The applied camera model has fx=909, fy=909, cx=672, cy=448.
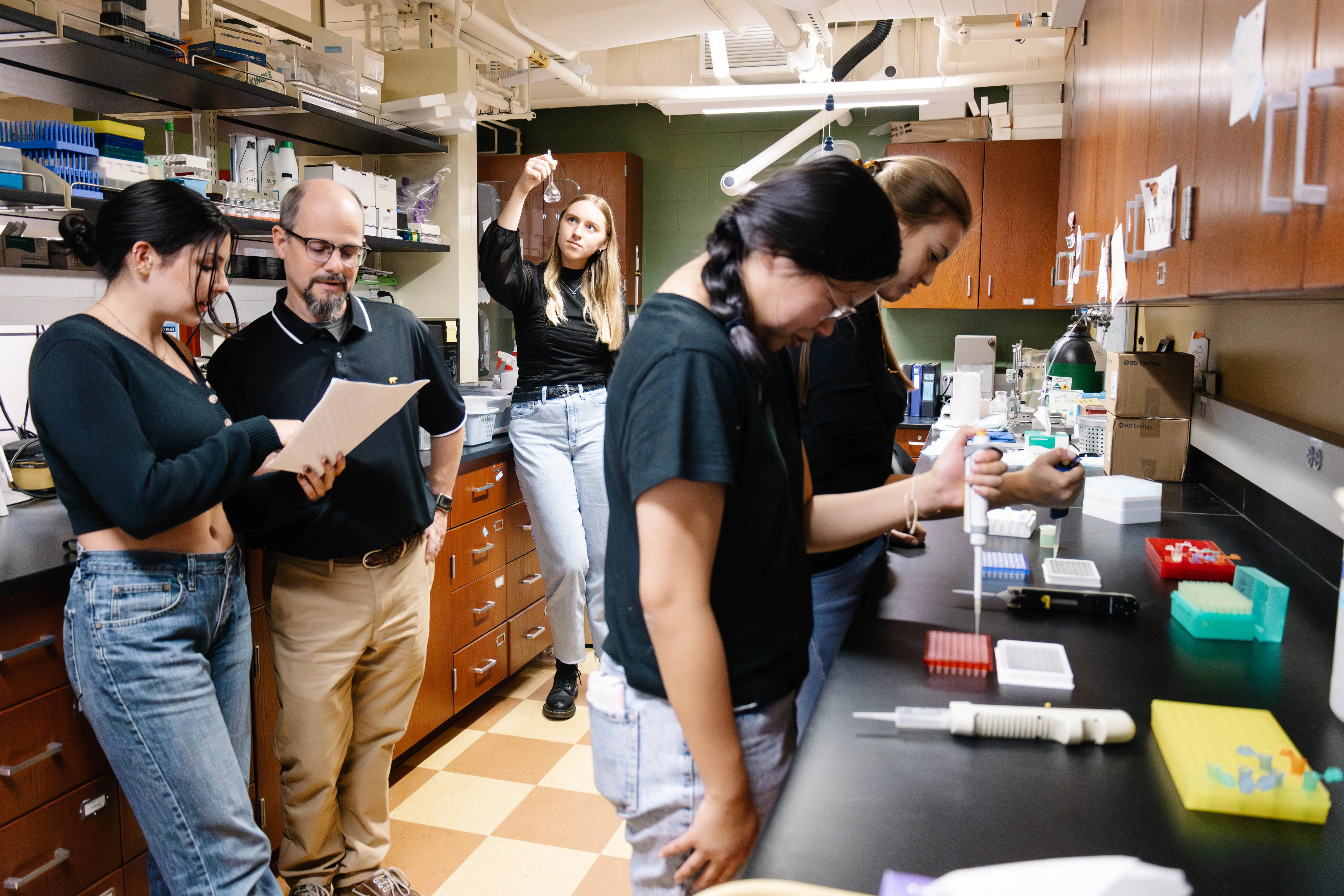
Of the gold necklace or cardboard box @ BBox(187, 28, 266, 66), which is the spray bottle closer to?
the gold necklace

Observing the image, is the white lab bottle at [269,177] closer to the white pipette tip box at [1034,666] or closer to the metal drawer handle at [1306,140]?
the white pipette tip box at [1034,666]

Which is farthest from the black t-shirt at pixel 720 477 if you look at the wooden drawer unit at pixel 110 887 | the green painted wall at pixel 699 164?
the green painted wall at pixel 699 164

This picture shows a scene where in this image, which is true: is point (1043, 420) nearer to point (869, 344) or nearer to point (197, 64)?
point (869, 344)

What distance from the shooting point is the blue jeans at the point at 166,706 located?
1.47 meters

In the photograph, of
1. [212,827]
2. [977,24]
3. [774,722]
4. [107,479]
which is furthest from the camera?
[977,24]

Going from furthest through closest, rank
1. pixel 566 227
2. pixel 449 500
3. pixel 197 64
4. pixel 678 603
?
pixel 566 227 → pixel 197 64 → pixel 449 500 → pixel 678 603

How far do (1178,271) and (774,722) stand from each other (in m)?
1.13

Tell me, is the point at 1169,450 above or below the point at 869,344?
below

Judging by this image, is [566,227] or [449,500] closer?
[449,500]

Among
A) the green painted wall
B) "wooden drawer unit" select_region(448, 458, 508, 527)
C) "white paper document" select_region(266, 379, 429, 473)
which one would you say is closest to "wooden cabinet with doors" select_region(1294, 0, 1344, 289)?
"white paper document" select_region(266, 379, 429, 473)

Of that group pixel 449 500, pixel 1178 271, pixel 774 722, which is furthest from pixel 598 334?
pixel 774 722

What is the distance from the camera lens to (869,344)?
1549 millimetres

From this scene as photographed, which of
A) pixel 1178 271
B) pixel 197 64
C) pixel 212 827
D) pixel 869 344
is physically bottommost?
pixel 212 827

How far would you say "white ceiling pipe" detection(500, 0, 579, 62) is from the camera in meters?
3.76
